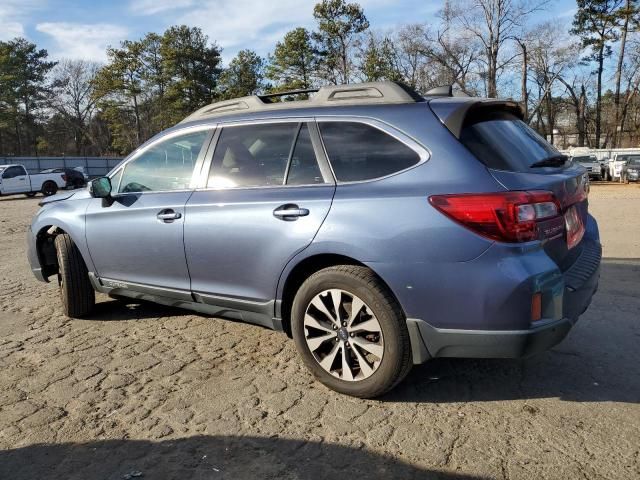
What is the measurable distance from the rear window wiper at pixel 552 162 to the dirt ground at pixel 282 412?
4.49 ft

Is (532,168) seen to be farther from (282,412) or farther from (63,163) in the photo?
(63,163)

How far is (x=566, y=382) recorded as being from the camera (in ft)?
11.2

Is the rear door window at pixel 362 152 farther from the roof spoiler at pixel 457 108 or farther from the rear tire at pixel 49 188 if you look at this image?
the rear tire at pixel 49 188

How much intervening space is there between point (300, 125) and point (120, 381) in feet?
6.93

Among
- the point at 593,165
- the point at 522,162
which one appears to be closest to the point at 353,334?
the point at 522,162

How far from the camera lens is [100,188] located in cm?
447

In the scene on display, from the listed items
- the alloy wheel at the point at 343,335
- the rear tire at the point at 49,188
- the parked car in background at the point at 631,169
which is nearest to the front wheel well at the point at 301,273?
the alloy wheel at the point at 343,335

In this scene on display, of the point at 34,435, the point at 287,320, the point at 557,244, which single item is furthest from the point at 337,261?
the point at 34,435

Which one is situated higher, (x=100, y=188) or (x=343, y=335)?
(x=100, y=188)

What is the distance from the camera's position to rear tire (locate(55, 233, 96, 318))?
4.80 meters

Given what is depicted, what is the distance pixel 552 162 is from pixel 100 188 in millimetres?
3468

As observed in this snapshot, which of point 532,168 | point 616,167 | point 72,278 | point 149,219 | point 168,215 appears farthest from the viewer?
point 616,167

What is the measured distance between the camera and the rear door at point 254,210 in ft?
10.9

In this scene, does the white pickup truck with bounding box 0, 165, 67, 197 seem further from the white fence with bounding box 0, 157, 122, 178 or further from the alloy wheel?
→ the alloy wheel
